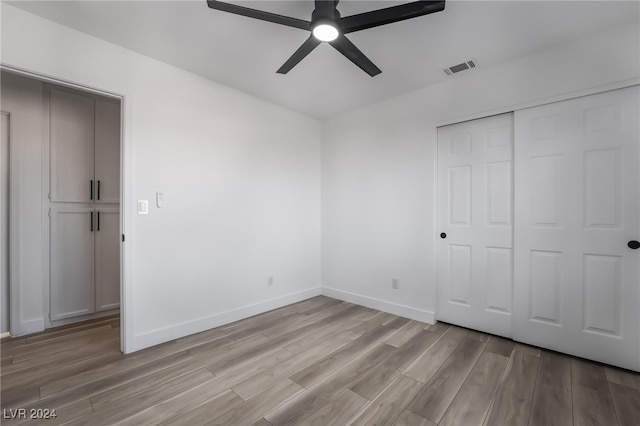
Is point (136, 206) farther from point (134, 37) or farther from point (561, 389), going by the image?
point (561, 389)

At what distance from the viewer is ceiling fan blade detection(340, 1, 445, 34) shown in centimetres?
157

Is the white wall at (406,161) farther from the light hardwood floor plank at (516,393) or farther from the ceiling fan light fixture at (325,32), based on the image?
the ceiling fan light fixture at (325,32)

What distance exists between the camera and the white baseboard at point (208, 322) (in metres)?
2.46

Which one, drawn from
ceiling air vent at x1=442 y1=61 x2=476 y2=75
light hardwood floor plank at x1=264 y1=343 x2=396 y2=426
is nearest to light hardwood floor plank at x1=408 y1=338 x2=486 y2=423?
light hardwood floor plank at x1=264 y1=343 x2=396 y2=426

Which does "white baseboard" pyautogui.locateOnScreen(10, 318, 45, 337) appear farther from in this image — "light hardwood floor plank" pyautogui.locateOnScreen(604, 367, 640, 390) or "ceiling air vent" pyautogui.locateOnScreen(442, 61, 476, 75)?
"light hardwood floor plank" pyautogui.locateOnScreen(604, 367, 640, 390)

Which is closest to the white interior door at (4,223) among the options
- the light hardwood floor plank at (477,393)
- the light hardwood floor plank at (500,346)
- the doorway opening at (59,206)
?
the doorway opening at (59,206)

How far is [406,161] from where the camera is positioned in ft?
10.6

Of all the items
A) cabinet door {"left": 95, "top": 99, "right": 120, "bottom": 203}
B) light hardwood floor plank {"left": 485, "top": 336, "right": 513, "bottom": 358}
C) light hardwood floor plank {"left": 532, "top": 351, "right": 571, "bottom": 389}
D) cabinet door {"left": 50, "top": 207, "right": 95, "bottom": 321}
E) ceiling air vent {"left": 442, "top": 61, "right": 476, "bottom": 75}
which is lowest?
light hardwood floor plank {"left": 485, "top": 336, "right": 513, "bottom": 358}

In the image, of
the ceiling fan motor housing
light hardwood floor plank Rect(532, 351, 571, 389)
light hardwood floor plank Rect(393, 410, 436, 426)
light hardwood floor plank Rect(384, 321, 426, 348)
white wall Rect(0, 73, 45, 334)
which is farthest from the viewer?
white wall Rect(0, 73, 45, 334)

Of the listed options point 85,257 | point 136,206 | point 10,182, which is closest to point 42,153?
point 10,182

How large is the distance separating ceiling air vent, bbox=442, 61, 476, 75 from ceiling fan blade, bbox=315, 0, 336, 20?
1577 millimetres

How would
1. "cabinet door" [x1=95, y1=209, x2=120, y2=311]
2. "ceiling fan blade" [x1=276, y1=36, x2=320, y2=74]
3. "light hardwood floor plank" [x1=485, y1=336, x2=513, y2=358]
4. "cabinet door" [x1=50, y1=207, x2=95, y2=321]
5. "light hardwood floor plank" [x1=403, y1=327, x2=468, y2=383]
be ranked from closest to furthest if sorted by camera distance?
"ceiling fan blade" [x1=276, y1=36, x2=320, y2=74] → "light hardwood floor plank" [x1=403, y1=327, x2=468, y2=383] → "light hardwood floor plank" [x1=485, y1=336, x2=513, y2=358] → "cabinet door" [x1=50, y1=207, x2=95, y2=321] → "cabinet door" [x1=95, y1=209, x2=120, y2=311]

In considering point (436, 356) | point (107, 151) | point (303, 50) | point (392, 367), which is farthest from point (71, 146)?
point (436, 356)

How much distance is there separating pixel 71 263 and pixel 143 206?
145cm
